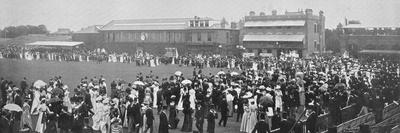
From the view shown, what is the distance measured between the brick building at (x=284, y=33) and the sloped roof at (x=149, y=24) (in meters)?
9.55

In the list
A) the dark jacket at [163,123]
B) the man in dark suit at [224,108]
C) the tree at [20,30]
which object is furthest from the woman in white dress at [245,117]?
the tree at [20,30]

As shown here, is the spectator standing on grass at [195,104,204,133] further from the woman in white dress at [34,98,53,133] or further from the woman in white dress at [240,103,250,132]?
the woman in white dress at [34,98,53,133]

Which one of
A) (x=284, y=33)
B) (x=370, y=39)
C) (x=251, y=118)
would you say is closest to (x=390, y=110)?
(x=251, y=118)

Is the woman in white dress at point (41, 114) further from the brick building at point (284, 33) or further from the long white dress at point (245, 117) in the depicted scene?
the brick building at point (284, 33)

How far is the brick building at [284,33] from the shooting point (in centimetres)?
4969

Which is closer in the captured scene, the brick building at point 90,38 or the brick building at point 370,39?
the brick building at point 370,39

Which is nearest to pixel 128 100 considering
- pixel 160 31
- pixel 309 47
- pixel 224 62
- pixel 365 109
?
pixel 365 109

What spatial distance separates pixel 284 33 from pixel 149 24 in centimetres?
2117

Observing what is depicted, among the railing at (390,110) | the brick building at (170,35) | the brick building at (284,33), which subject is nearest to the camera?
the railing at (390,110)

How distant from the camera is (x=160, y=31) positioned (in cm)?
5891

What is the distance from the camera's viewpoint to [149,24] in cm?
6178

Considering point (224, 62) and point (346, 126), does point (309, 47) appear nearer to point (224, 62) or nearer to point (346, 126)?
point (224, 62)

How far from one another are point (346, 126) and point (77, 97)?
8.23 metres

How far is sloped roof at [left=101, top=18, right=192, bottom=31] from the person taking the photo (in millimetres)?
58872
